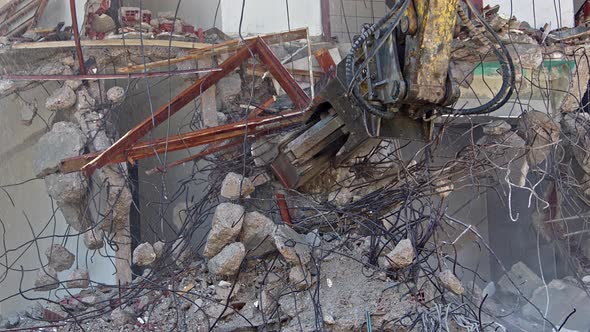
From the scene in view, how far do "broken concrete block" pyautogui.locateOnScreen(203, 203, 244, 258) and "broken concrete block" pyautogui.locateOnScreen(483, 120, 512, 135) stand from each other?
11.5 ft

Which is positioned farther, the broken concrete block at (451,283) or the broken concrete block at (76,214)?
the broken concrete block at (76,214)

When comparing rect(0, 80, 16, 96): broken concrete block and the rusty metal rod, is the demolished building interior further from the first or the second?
rect(0, 80, 16, 96): broken concrete block

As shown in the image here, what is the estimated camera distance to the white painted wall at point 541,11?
1152 cm

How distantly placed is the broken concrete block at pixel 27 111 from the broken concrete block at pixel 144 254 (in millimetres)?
2813

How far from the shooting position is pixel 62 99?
9.56 metres

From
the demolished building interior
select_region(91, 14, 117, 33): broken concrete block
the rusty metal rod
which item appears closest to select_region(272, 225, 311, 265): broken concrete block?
the demolished building interior

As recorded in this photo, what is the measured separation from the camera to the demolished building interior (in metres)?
7.49

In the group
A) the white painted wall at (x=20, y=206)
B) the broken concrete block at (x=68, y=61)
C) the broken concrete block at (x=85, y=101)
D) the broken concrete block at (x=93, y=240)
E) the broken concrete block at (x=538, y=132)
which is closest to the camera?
the broken concrete block at (x=93, y=240)

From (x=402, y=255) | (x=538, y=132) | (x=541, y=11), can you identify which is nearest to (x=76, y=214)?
(x=402, y=255)

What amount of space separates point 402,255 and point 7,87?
4.64m

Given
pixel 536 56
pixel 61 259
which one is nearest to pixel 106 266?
pixel 61 259

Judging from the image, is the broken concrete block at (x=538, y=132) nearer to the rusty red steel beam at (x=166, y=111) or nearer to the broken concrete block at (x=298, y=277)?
the rusty red steel beam at (x=166, y=111)

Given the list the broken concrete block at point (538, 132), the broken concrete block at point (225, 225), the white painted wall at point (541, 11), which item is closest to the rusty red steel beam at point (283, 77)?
the broken concrete block at point (225, 225)

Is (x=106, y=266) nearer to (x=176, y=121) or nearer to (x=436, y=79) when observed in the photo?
(x=176, y=121)
